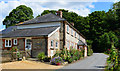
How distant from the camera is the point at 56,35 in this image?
23.6 metres

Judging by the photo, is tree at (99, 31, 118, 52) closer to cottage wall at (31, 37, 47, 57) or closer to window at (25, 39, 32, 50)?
cottage wall at (31, 37, 47, 57)

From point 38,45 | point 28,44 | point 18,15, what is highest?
point 18,15

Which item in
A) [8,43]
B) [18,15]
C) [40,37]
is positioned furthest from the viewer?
[18,15]

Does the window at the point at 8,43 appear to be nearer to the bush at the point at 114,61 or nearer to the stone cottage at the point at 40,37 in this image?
the stone cottage at the point at 40,37

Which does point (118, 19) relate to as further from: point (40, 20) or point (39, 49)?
point (40, 20)

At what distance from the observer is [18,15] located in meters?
58.4

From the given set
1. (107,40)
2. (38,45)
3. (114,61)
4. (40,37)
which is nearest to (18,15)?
(107,40)

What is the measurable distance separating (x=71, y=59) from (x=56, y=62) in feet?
10.5

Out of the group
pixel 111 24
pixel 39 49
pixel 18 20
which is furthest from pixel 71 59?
pixel 18 20

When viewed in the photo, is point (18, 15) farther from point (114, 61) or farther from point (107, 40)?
point (114, 61)

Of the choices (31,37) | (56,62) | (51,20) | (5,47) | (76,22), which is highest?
(76,22)

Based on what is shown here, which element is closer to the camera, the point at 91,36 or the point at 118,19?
the point at 118,19

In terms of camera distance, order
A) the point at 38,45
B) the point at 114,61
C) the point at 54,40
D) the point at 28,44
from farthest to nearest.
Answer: the point at 54,40
the point at 28,44
the point at 38,45
the point at 114,61

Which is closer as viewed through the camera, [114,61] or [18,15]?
[114,61]
